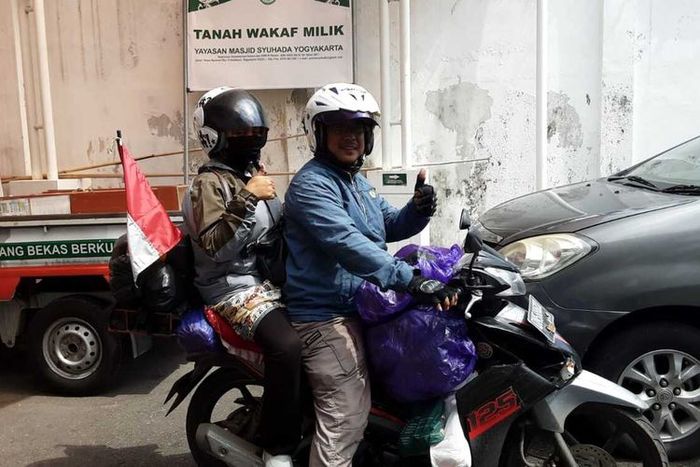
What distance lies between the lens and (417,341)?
8.16 feet

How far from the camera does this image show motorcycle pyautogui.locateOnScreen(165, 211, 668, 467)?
2455 mm

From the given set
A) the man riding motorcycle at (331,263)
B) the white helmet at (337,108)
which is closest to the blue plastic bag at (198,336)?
the man riding motorcycle at (331,263)

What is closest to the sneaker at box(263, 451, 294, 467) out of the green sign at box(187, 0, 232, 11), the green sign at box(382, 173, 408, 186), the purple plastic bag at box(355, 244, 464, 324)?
the purple plastic bag at box(355, 244, 464, 324)

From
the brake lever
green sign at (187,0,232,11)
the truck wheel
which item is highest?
green sign at (187,0,232,11)

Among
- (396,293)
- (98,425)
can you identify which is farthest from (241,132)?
(98,425)

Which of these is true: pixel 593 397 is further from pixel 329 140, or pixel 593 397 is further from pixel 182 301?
pixel 182 301

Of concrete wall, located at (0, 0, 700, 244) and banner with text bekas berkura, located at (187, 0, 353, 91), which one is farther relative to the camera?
concrete wall, located at (0, 0, 700, 244)

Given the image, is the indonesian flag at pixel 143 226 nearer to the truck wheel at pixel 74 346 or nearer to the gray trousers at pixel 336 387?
the gray trousers at pixel 336 387

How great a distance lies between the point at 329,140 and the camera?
2.71 m

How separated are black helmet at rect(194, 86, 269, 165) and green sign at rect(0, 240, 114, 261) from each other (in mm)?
1804

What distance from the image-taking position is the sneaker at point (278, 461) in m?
2.69

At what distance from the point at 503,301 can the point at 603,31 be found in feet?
18.5

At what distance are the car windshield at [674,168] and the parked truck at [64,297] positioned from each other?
319 cm

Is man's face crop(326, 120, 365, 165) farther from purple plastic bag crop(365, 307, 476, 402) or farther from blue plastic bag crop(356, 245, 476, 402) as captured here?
purple plastic bag crop(365, 307, 476, 402)
